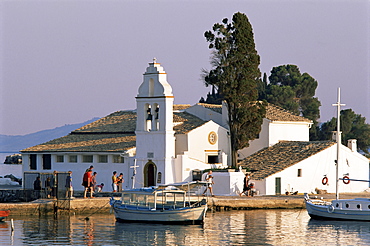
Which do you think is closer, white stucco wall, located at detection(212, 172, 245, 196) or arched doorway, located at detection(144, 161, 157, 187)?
white stucco wall, located at detection(212, 172, 245, 196)

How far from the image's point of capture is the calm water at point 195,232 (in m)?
35.1

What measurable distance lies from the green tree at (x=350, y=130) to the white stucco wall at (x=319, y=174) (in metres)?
25.2

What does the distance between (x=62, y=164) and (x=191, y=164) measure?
927 centimetres

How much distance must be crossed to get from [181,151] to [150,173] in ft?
8.57

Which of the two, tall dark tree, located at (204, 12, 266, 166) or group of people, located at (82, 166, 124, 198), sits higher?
tall dark tree, located at (204, 12, 266, 166)

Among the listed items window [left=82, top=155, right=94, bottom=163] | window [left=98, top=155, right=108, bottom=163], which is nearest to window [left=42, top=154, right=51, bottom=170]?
window [left=82, top=155, right=94, bottom=163]

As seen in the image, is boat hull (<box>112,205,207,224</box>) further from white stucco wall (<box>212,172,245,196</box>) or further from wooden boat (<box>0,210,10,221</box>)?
white stucco wall (<box>212,172,245,196</box>)

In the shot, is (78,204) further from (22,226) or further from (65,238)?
(65,238)

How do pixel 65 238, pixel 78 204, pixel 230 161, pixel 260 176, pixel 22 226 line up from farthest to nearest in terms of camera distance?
1. pixel 230 161
2. pixel 260 176
3. pixel 78 204
4. pixel 22 226
5. pixel 65 238

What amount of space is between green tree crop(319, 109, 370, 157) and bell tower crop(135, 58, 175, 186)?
30953 millimetres

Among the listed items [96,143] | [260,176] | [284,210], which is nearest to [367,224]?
[284,210]

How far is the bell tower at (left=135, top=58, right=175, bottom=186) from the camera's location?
51.3m

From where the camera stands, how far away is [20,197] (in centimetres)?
5219

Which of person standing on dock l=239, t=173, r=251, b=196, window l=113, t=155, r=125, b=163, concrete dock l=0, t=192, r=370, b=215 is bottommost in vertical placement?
concrete dock l=0, t=192, r=370, b=215
